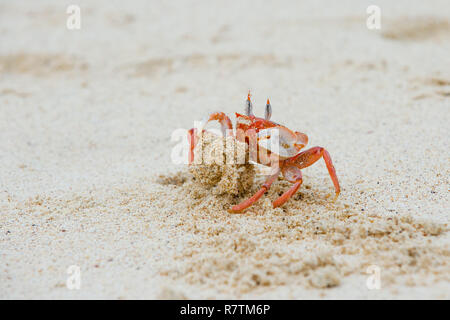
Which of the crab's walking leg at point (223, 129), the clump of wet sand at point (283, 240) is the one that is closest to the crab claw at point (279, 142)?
the clump of wet sand at point (283, 240)

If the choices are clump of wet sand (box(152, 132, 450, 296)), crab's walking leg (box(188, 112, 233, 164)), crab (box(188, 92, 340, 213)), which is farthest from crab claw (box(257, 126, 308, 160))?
crab's walking leg (box(188, 112, 233, 164))

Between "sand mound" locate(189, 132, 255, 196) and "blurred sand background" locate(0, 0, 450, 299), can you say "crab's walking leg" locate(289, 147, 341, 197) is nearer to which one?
"blurred sand background" locate(0, 0, 450, 299)

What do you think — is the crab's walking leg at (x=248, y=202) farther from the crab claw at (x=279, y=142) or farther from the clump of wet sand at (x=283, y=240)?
the crab claw at (x=279, y=142)

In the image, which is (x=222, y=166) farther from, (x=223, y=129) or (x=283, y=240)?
(x=283, y=240)

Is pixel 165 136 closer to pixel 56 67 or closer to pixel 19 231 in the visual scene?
pixel 19 231

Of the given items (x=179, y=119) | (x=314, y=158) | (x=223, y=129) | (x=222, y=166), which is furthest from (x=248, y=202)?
(x=179, y=119)
